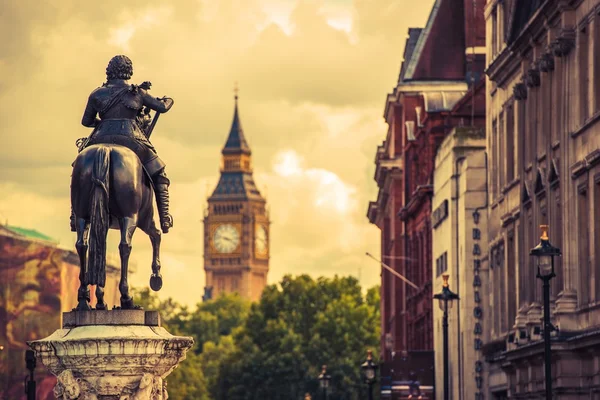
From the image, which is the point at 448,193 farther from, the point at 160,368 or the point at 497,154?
the point at 160,368

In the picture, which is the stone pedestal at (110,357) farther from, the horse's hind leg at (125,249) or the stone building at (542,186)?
the stone building at (542,186)

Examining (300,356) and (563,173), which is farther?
(300,356)

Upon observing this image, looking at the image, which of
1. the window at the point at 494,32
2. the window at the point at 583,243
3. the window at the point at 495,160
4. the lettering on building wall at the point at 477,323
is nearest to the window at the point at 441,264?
the lettering on building wall at the point at 477,323

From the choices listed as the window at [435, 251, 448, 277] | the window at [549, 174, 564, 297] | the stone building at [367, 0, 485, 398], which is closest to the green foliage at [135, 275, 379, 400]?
the stone building at [367, 0, 485, 398]

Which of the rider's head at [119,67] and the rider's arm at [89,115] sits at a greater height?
the rider's head at [119,67]

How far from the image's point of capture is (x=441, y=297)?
188 feet

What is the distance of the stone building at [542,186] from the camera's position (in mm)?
49562

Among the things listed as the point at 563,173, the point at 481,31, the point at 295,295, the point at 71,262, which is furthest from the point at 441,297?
the point at 295,295

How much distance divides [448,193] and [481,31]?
1944 cm

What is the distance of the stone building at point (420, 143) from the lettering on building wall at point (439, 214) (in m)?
4.37

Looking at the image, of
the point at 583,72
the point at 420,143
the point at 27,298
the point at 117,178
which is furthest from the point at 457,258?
the point at 27,298

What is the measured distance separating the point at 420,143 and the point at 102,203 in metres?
77.1

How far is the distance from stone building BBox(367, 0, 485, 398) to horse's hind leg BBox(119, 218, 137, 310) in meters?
62.2

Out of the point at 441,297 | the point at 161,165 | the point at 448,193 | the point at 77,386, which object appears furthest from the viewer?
the point at 448,193
